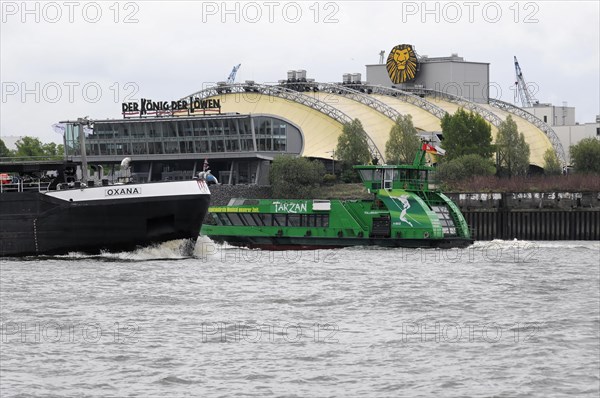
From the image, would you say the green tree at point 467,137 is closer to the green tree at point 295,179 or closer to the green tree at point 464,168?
the green tree at point 464,168

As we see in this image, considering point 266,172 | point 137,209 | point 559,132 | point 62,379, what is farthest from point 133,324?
point 559,132

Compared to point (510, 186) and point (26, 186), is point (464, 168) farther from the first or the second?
point (26, 186)

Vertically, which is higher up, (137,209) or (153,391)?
(137,209)

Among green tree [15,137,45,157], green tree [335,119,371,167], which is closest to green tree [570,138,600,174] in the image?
green tree [335,119,371,167]

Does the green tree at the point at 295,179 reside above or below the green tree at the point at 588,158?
below

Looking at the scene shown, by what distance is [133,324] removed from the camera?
3616 centimetres

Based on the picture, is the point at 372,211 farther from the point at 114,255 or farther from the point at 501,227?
the point at 501,227

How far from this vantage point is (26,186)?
6525 cm

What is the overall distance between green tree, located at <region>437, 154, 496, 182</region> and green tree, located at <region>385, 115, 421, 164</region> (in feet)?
19.2

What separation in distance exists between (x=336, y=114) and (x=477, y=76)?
4191 cm

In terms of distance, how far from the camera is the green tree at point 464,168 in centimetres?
13400

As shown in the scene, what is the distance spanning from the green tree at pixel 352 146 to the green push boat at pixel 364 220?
205 feet

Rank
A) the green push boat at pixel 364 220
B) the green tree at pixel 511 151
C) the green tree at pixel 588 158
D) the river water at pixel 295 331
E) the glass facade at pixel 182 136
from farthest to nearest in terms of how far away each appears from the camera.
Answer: the green tree at pixel 511 151 < the green tree at pixel 588 158 < the glass facade at pixel 182 136 < the green push boat at pixel 364 220 < the river water at pixel 295 331

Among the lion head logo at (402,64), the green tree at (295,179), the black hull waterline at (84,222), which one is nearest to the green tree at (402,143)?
the green tree at (295,179)
